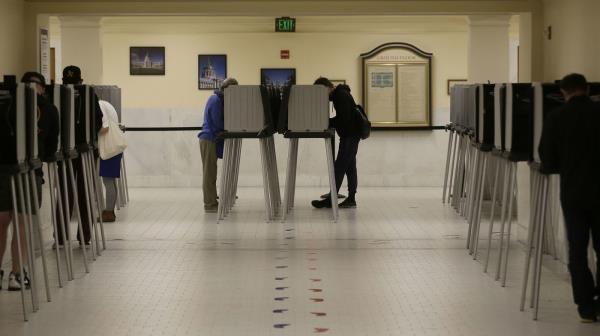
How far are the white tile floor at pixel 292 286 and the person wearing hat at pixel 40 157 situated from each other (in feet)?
0.72

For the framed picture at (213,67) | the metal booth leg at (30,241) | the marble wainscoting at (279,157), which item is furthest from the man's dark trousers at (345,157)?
the metal booth leg at (30,241)

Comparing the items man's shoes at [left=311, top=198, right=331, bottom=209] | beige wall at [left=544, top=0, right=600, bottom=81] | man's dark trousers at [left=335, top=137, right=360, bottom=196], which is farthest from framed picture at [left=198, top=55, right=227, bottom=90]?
beige wall at [left=544, top=0, right=600, bottom=81]

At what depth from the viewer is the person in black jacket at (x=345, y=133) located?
14.4 m

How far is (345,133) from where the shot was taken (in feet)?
47.8

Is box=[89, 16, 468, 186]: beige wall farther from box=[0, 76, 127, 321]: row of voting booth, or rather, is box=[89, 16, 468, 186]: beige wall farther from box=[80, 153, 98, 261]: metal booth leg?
box=[80, 153, 98, 261]: metal booth leg

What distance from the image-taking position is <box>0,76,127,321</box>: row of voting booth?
24.8ft

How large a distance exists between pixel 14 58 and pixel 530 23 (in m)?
5.87

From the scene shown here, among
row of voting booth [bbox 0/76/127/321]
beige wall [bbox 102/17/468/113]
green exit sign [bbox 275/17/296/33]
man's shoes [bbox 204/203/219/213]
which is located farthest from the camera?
beige wall [bbox 102/17/468/113]

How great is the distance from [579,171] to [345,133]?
7529 mm

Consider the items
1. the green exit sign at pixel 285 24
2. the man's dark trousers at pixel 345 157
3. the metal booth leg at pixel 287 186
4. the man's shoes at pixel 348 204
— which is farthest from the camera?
the green exit sign at pixel 285 24

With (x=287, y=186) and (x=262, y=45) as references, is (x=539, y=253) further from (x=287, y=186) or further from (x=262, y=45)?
(x=262, y=45)

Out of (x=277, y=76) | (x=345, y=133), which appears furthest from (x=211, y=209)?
(x=277, y=76)

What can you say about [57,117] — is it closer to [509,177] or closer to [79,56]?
[509,177]

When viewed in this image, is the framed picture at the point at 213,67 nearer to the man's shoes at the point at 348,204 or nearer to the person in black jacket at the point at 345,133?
the person in black jacket at the point at 345,133
